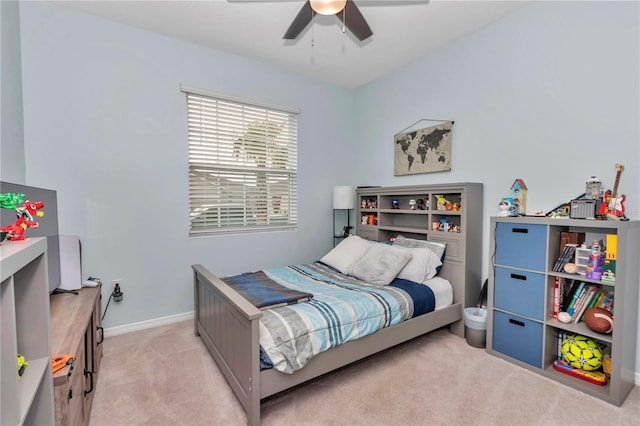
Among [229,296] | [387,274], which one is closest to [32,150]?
[229,296]

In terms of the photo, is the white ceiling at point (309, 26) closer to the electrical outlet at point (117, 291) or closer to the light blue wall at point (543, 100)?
the light blue wall at point (543, 100)

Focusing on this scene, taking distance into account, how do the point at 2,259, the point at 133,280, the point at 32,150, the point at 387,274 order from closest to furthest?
the point at 2,259, the point at 32,150, the point at 387,274, the point at 133,280

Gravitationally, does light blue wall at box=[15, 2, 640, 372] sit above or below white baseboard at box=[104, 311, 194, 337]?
above

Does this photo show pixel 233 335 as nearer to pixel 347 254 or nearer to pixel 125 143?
pixel 347 254

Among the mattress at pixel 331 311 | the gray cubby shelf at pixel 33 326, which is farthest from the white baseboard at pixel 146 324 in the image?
the gray cubby shelf at pixel 33 326

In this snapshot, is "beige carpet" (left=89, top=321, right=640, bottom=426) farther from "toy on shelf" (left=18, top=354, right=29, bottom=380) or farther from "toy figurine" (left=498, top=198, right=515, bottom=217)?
"toy figurine" (left=498, top=198, right=515, bottom=217)

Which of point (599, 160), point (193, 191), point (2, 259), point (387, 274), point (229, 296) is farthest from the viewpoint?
point (193, 191)

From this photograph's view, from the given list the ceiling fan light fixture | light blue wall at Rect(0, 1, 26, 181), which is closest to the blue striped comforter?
the ceiling fan light fixture

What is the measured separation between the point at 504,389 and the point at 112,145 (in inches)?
147

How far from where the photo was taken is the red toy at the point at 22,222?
3.17 ft

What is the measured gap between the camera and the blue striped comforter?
178 cm

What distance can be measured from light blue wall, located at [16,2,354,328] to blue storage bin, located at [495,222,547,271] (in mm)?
2501

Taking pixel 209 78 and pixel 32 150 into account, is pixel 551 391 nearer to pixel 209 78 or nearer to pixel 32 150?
pixel 209 78

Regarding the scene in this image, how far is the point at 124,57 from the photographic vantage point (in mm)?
2818
